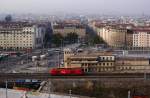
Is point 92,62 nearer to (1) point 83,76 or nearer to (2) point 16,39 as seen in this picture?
(1) point 83,76

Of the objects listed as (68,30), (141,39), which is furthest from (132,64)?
(68,30)

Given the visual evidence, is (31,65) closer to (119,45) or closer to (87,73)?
(87,73)

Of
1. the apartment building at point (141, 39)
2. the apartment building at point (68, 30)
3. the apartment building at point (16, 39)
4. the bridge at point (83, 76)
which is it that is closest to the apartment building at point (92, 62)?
the bridge at point (83, 76)

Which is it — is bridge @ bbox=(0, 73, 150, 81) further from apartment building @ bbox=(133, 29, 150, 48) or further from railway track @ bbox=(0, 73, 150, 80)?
apartment building @ bbox=(133, 29, 150, 48)

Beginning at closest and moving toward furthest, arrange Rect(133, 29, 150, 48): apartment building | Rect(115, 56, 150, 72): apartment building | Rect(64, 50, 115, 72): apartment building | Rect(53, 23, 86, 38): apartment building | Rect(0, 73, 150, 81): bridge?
Rect(0, 73, 150, 81): bridge, Rect(64, 50, 115, 72): apartment building, Rect(115, 56, 150, 72): apartment building, Rect(133, 29, 150, 48): apartment building, Rect(53, 23, 86, 38): apartment building

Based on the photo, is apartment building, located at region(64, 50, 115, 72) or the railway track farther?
apartment building, located at region(64, 50, 115, 72)

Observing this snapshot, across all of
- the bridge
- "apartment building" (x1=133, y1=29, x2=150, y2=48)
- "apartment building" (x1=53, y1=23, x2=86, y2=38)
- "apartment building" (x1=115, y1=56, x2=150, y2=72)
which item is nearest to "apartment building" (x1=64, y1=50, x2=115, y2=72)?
"apartment building" (x1=115, y1=56, x2=150, y2=72)

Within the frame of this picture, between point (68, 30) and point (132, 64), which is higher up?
point (132, 64)

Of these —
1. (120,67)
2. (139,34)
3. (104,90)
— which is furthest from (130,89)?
(139,34)

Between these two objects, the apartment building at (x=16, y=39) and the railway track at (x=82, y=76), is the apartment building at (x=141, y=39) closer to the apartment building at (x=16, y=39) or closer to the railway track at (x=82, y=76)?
the apartment building at (x=16, y=39)

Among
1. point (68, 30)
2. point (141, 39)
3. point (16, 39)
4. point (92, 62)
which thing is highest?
point (92, 62)

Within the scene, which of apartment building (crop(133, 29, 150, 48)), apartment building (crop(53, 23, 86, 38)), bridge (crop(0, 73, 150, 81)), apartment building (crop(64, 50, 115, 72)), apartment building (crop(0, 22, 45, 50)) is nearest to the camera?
bridge (crop(0, 73, 150, 81))

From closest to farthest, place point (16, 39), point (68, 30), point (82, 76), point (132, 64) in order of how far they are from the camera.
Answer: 1. point (82, 76)
2. point (132, 64)
3. point (16, 39)
4. point (68, 30)
